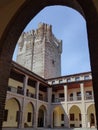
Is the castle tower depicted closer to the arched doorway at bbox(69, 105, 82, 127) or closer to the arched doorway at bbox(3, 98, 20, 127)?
the arched doorway at bbox(69, 105, 82, 127)

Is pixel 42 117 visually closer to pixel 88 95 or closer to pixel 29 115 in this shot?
pixel 29 115

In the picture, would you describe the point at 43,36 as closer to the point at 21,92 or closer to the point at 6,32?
the point at 21,92

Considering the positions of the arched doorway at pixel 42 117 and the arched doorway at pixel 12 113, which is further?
the arched doorway at pixel 42 117

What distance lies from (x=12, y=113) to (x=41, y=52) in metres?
21.7

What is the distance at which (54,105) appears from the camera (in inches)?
1068

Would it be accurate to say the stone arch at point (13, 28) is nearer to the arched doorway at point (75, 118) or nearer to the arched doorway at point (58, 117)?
the arched doorway at point (75, 118)

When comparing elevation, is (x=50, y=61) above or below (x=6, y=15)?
above

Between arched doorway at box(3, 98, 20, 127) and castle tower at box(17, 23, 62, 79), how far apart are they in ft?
52.5

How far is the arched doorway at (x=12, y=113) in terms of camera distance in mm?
20328

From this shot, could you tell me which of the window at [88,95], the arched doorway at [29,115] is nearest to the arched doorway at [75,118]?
the window at [88,95]

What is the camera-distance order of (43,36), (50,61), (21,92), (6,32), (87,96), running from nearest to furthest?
(6,32) → (21,92) → (87,96) → (50,61) → (43,36)

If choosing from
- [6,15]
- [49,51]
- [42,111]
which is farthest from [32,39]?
[6,15]

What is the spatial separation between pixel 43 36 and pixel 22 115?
27.0 meters

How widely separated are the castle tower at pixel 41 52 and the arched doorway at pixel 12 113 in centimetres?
1602
